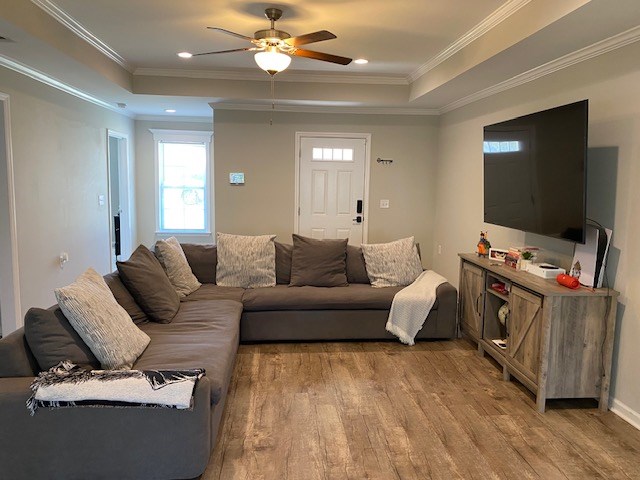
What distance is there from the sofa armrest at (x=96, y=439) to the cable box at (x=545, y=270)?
8.01ft

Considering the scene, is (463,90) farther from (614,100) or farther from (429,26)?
(614,100)

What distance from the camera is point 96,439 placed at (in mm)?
2213

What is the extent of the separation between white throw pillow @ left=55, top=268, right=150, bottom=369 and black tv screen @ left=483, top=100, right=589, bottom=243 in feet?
8.96

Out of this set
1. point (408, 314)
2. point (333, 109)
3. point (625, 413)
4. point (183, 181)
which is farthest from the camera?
point (183, 181)

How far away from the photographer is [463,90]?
4934 mm

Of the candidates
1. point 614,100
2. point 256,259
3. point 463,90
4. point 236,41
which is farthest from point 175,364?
point 463,90

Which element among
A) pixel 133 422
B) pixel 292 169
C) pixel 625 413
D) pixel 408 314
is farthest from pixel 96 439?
pixel 292 169

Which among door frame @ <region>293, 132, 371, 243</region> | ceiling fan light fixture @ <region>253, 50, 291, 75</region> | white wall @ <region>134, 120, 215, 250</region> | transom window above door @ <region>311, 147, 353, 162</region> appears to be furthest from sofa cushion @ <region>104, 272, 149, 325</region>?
white wall @ <region>134, 120, 215, 250</region>

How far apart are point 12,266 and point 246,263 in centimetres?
199

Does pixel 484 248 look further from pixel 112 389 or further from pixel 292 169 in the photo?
pixel 112 389

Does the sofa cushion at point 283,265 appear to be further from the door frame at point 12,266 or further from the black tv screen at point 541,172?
the door frame at point 12,266

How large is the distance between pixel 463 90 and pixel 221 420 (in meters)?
3.79

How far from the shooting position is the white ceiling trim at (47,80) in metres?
A: 4.09

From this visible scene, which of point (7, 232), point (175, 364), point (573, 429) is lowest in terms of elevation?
point (573, 429)
